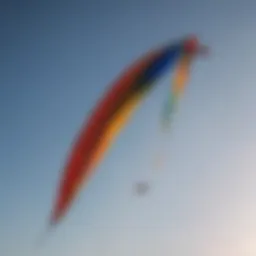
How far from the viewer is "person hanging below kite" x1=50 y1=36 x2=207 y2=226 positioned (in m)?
1.25

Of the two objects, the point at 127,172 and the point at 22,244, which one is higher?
the point at 127,172

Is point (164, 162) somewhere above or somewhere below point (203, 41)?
below

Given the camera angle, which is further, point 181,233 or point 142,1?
point 142,1

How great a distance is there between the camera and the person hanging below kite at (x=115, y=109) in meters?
Answer: 1.25

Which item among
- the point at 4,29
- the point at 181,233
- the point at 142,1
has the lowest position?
the point at 181,233

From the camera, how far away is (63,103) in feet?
4.25

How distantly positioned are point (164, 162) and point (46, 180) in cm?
31

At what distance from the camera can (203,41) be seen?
1.31 metres

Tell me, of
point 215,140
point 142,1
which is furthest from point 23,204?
point 142,1

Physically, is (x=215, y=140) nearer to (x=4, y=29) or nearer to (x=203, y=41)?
(x=203, y=41)

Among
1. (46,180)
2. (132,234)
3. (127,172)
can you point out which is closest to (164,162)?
(127,172)

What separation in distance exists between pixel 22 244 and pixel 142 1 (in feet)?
2.35

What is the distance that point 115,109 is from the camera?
1282 mm

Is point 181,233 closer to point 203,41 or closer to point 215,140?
point 215,140
